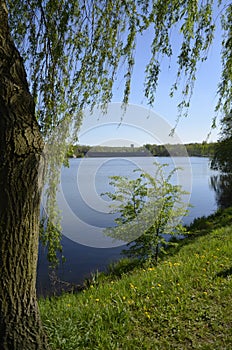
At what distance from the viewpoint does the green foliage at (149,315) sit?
2.41m

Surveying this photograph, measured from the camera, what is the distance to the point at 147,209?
657cm

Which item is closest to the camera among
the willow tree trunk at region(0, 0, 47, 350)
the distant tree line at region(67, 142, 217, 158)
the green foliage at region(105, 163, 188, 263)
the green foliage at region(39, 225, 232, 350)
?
the willow tree trunk at region(0, 0, 47, 350)

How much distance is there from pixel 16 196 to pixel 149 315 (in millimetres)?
1865

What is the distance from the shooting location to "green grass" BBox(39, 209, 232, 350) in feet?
7.91

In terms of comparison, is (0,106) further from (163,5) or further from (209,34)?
(209,34)

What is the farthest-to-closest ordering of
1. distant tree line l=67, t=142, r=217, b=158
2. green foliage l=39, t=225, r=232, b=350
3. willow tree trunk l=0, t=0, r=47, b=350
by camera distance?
distant tree line l=67, t=142, r=217, b=158 < green foliage l=39, t=225, r=232, b=350 < willow tree trunk l=0, t=0, r=47, b=350

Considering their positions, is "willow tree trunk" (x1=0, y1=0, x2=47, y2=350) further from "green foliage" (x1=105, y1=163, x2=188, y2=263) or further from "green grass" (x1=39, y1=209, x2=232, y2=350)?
"green foliage" (x1=105, y1=163, x2=188, y2=263)

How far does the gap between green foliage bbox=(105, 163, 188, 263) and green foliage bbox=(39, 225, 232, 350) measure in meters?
2.79

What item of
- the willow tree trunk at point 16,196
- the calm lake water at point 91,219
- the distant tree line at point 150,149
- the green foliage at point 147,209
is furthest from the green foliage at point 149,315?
the green foliage at point 147,209

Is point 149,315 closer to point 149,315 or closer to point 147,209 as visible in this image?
point 149,315

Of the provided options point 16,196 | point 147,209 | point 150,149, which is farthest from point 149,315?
point 147,209

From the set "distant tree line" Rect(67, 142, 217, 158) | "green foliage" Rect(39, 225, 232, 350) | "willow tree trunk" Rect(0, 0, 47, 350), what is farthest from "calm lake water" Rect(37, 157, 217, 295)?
"willow tree trunk" Rect(0, 0, 47, 350)

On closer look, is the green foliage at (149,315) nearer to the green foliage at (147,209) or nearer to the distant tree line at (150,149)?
the distant tree line at (150,149)

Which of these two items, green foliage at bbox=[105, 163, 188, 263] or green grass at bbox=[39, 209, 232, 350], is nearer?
green grass at bbox=[39, 209, 232, 350]
